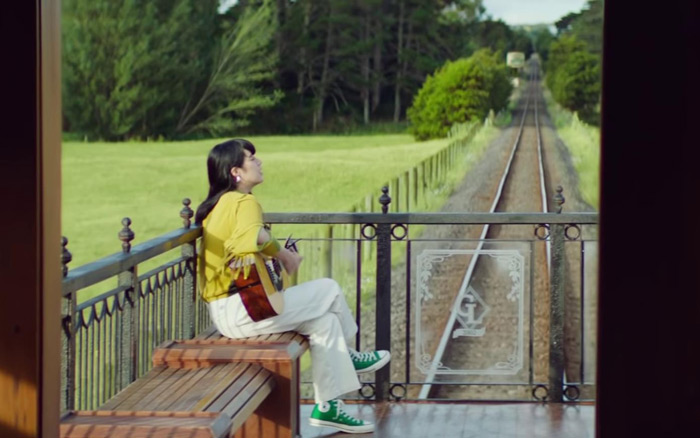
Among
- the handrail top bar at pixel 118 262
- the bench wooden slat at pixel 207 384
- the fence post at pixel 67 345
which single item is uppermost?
the handrail top bar at pixel 118 262

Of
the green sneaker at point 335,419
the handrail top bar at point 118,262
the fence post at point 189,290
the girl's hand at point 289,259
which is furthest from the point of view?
the fence post at point 189,290

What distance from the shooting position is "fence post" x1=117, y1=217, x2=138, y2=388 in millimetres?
3359

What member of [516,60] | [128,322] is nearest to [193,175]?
[516,60]

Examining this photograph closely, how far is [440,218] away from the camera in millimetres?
4523

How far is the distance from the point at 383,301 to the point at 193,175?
20921mm

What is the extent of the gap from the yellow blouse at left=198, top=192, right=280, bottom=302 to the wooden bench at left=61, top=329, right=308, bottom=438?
0.70 ft

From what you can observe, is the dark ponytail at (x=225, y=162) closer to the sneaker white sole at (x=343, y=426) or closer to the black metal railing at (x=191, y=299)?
the black metal railing at (x=191, y=299)

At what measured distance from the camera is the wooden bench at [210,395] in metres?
2.59

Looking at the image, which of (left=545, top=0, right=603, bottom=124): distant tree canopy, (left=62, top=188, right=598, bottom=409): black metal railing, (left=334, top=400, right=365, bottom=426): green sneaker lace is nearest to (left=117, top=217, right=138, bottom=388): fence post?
(left=62, top=188, right=598, bottom=409): black metal railing

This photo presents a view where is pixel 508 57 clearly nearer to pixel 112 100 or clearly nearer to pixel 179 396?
pixel 112 100

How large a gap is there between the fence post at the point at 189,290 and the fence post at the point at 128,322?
0.68 metres

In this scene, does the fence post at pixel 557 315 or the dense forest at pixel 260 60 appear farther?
the dense forest at pixel 260 60

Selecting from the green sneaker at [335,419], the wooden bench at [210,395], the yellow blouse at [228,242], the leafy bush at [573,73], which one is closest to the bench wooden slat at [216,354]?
the wooden bench at [210,395]

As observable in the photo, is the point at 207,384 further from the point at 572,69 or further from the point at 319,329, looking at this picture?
the point at 572,69
